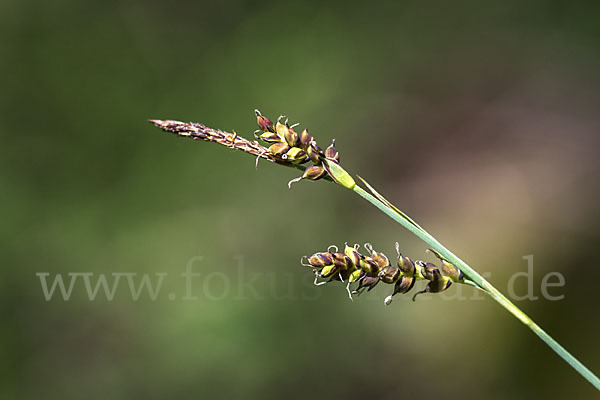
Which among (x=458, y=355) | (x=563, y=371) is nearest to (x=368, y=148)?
(x=458, y=355)

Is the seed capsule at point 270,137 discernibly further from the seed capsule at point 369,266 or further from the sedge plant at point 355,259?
the seed capsule at point 369,266

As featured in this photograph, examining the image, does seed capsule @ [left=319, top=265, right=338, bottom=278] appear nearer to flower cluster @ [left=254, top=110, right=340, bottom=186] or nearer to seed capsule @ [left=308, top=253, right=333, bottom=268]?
seed capsule @ [left=308, top=253, right=333, bottom=268]

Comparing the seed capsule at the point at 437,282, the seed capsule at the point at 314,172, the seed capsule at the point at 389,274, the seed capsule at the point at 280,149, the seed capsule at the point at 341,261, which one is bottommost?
the seed capsule at the point at 437,282

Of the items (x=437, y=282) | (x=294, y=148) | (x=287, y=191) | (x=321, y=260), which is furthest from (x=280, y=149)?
(x=287, y=191)

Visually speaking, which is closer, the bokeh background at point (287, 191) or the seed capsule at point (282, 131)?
the seed capsule at point (282, 131)

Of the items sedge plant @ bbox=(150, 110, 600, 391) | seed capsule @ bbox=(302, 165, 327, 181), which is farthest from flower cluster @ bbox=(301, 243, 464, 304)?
seed capsule @ bbox=(302, 165, 327, 181)

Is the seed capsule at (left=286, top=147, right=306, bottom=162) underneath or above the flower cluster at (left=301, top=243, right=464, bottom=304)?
above

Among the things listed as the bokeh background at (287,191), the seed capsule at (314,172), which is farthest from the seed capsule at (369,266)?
the bokeh background at (287,191)
